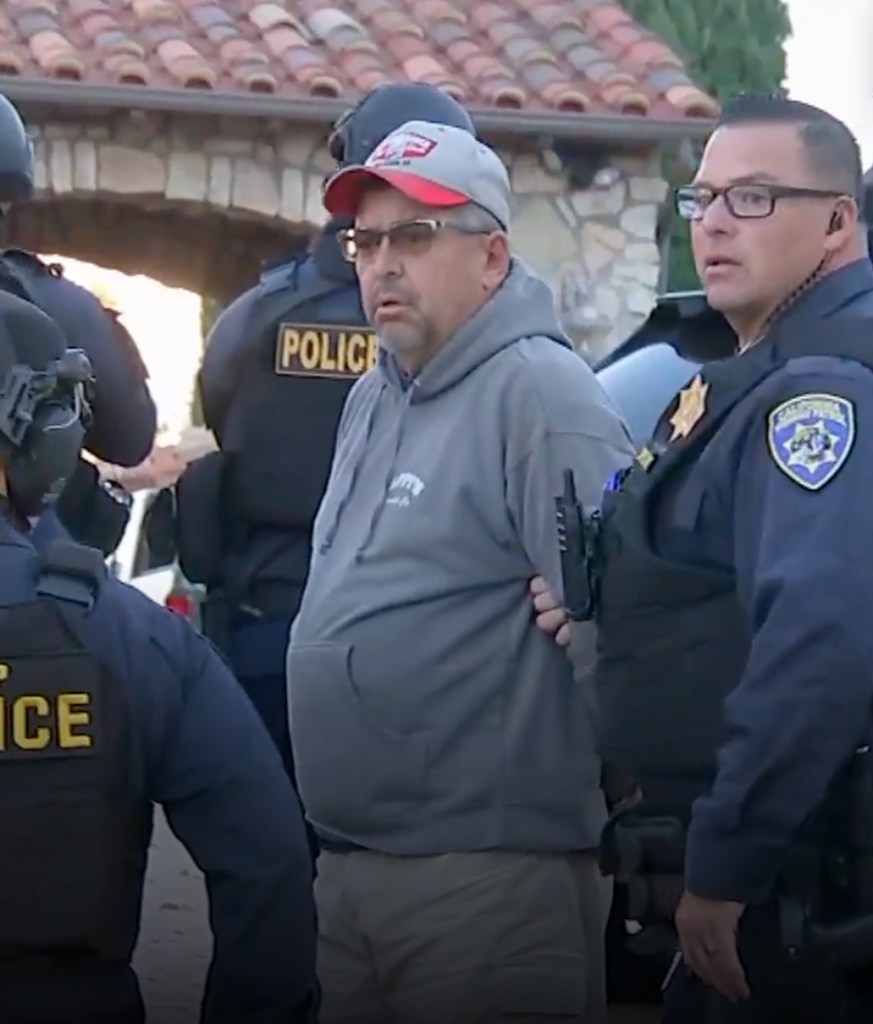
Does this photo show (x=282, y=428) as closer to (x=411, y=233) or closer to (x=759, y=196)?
(x=411, y=233)

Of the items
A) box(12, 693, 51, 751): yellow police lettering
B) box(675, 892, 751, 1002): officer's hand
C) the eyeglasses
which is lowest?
box(675, 892, 751, 1002): officer's hand

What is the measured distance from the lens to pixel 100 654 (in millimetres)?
2738

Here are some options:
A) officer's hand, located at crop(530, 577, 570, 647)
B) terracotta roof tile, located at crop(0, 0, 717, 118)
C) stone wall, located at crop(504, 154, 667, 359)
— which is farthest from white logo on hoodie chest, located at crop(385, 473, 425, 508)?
stone wall, located at crop(504, 154, 667, 359)

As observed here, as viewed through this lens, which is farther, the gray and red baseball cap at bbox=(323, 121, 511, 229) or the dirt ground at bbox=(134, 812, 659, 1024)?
the dirt ground at bbox=(134, 812, 659, 1024)

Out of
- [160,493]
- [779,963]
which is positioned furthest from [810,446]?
[160,493]

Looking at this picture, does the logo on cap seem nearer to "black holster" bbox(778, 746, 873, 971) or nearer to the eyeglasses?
the eyeglasses

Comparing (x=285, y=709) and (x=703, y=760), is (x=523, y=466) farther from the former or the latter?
(x=285, y=709)

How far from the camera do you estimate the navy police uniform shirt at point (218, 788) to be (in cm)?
278

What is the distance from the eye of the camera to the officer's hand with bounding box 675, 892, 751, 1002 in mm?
2928

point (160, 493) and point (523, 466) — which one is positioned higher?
point (523, 466)

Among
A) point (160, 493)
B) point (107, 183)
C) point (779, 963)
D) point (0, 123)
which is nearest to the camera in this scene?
point (779, 963)

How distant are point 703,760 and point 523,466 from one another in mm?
681

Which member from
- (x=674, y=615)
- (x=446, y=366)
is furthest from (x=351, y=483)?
(x=674, y=615)

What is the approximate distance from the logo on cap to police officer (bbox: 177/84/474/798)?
0.87 m
